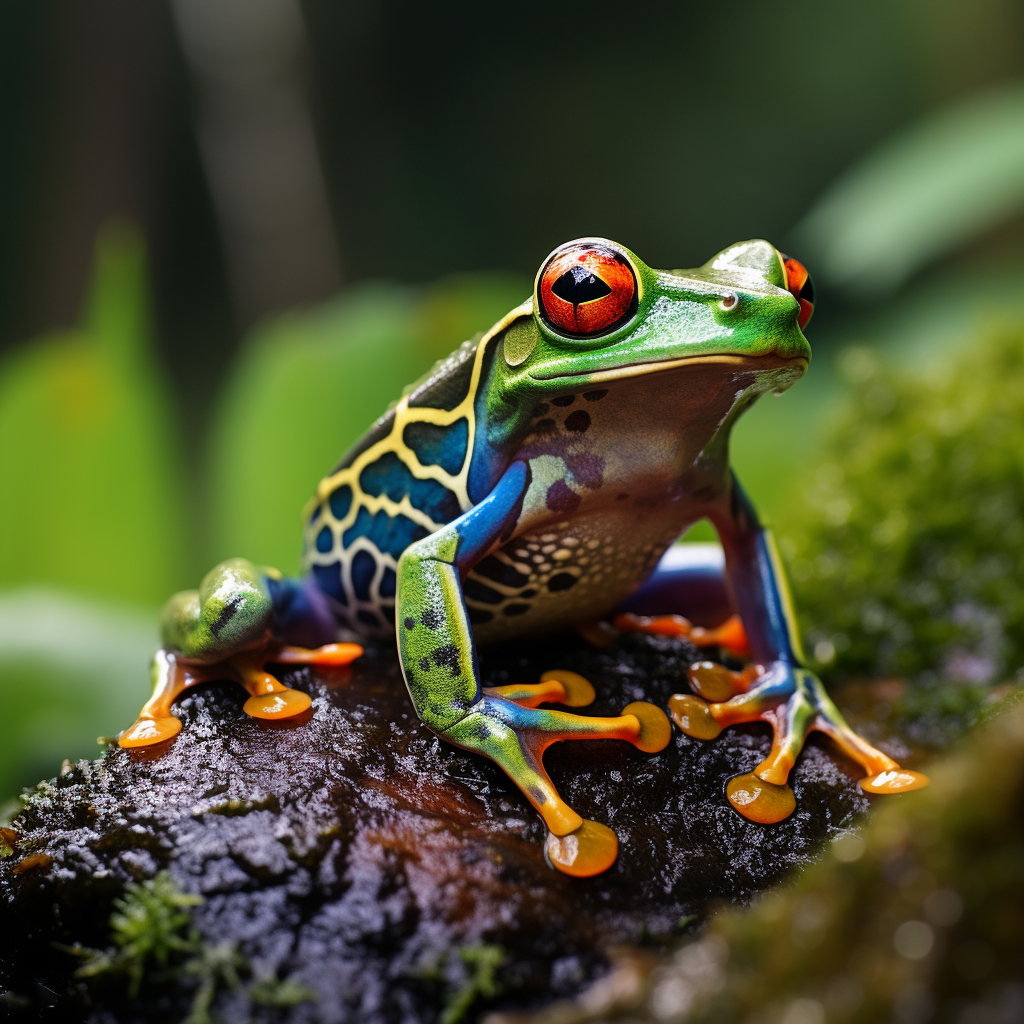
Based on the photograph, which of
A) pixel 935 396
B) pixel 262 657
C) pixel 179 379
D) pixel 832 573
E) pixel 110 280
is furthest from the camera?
pixel 179 379

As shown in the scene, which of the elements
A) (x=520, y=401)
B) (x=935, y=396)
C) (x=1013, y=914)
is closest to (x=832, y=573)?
(x=935, y=396)

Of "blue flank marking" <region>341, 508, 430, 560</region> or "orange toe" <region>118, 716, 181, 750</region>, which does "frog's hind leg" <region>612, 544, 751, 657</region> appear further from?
"orange toe" <region>118, 716, 181, 750</region>

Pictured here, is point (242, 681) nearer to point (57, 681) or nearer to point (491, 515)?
point (491, 515)

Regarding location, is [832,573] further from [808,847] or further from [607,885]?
[607,885]

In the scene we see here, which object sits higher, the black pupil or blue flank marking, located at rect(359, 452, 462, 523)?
the black pupil

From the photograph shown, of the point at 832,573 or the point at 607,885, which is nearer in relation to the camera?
the point at 607,885

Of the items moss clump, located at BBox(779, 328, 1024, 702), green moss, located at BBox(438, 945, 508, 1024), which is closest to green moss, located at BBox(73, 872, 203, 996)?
green moss, located at BBox(438, 945, 508, 1024)
